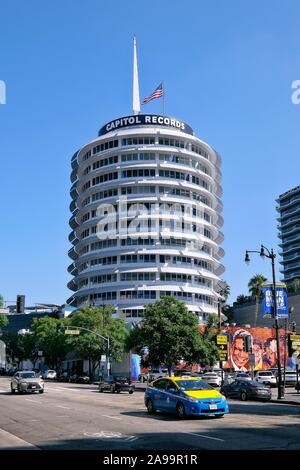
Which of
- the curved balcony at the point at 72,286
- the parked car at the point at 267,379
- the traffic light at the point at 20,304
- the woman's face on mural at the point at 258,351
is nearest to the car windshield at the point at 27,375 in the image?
the traffic light at the point at 20,304

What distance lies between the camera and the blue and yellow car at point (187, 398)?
1927 cm

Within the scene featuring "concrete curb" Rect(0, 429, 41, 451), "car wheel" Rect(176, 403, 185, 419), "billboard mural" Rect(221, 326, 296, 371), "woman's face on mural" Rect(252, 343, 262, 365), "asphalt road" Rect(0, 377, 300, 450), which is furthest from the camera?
"woman's face on mural" Rect(252, 343, 262, 365)

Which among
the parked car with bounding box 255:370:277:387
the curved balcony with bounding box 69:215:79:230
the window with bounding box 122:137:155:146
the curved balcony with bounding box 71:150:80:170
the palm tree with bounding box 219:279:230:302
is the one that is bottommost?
the parked car with bounding box 255:370:277:387

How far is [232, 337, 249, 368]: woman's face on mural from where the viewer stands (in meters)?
78.4

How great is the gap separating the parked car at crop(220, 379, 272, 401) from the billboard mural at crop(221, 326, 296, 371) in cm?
4124

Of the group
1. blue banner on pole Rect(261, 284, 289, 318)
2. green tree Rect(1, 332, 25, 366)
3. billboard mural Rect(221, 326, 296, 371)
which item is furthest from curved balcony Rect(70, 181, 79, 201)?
blue banner on pole Rect(261, 284, 289, 318)

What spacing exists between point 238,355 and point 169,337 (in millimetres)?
25120

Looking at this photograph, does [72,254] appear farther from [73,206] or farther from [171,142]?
[171,142]

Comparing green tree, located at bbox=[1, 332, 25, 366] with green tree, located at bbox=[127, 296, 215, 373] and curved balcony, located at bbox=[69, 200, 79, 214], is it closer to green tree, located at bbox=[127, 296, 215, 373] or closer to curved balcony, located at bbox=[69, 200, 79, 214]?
curved balcony, located at bbox=[69, 200, 79, 214]

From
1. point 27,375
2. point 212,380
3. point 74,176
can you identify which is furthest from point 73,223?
point 27,375

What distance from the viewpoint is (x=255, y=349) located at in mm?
81438

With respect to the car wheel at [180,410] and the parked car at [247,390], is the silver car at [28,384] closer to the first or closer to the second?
the parked car at [247,390]

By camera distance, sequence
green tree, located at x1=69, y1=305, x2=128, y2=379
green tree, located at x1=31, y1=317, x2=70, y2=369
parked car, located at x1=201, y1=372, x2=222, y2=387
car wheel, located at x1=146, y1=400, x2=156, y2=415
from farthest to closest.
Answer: green tree, located at x1=31, y1=317, x2=70, y2=369 → green tree, located at x1=69, y1=305, x2=128, y2=379 → parked car, located at x1=201, y1=372, x2=222, y2=387 → car wheel, located at x1=146, y1=400, x2=156, y2=415
